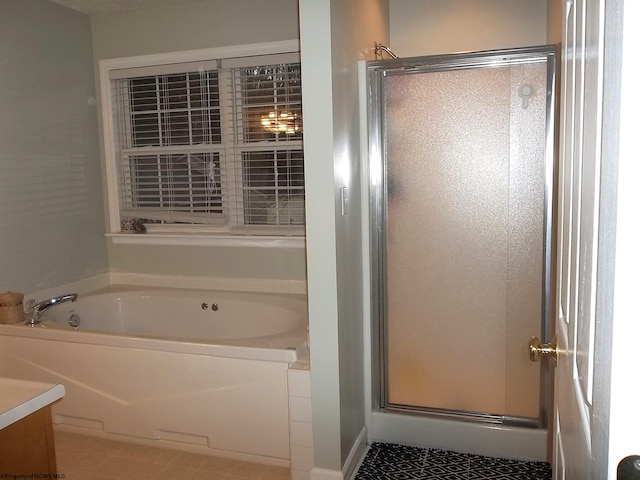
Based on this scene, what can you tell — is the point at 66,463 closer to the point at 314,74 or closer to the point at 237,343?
the point at 237,343

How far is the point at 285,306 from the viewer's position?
343 centimetres

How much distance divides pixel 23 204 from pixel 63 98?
2.53 ft

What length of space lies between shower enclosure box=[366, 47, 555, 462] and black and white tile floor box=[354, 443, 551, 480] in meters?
0.14

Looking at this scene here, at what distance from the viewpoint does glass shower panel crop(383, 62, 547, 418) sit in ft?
8.30

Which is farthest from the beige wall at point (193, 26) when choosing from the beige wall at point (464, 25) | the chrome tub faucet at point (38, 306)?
the chrome tub faucet at point (38, 306)

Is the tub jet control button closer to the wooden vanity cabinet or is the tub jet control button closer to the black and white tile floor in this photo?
the black and white tile floor

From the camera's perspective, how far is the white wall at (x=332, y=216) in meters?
2.22

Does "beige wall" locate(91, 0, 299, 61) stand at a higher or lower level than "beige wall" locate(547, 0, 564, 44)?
higher

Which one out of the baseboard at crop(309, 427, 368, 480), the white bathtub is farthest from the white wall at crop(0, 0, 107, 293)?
the baseboard at crop(309, 427, 368, 480)

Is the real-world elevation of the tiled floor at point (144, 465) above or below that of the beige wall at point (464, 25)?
below

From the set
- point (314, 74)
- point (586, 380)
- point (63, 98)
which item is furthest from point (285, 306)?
point (586, 380)

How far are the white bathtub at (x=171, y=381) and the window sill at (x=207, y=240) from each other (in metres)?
0.40

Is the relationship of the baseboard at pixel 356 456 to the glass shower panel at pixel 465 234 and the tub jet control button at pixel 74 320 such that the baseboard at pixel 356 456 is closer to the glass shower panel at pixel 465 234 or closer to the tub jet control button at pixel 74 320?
the glass shower panel at pixel 465 234

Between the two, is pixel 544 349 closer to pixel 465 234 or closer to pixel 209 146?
pixel 465 234
